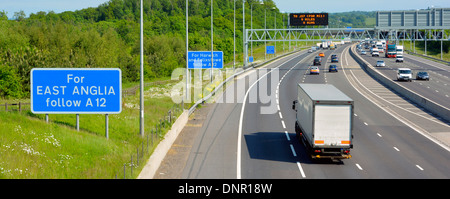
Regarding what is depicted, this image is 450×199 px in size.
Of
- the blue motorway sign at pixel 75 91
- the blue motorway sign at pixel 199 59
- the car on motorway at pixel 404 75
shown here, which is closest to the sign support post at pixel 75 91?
the blue motorway sign at pixel 75 91

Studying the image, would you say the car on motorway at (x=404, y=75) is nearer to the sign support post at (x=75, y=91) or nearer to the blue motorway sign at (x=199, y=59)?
the blue motorway sign at (x=199, y=59)

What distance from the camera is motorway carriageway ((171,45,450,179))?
945 inches

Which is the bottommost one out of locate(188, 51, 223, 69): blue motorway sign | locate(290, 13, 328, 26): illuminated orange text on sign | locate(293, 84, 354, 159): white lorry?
locate(293, 84, 354, 159): white lorry

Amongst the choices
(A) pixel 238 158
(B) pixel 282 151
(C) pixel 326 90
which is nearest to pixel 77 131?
(A) pixel 238 158

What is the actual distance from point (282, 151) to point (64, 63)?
174ft

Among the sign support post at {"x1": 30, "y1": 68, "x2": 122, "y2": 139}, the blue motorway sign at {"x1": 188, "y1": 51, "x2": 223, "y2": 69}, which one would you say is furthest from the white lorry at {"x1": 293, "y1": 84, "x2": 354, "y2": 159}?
the blue motorway sign at {"x1": 188, "y1": 51, "x2": 223, "y2": 69}

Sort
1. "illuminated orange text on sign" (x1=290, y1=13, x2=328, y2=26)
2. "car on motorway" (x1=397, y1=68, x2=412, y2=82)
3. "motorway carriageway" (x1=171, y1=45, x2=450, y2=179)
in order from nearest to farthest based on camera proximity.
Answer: "motorway carriageway" (x1=171, y1=45, x2=450, y2=179)
"car on motorway" (x1=397, y1=68, x2=412, y2=82)
"illuminated orange text on sign" (x1=290, y1=13, x2=328, y2=26)

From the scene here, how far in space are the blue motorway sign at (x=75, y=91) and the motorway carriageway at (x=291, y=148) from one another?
203 inches

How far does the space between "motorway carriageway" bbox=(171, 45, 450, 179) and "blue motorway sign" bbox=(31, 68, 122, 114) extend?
5.15m
